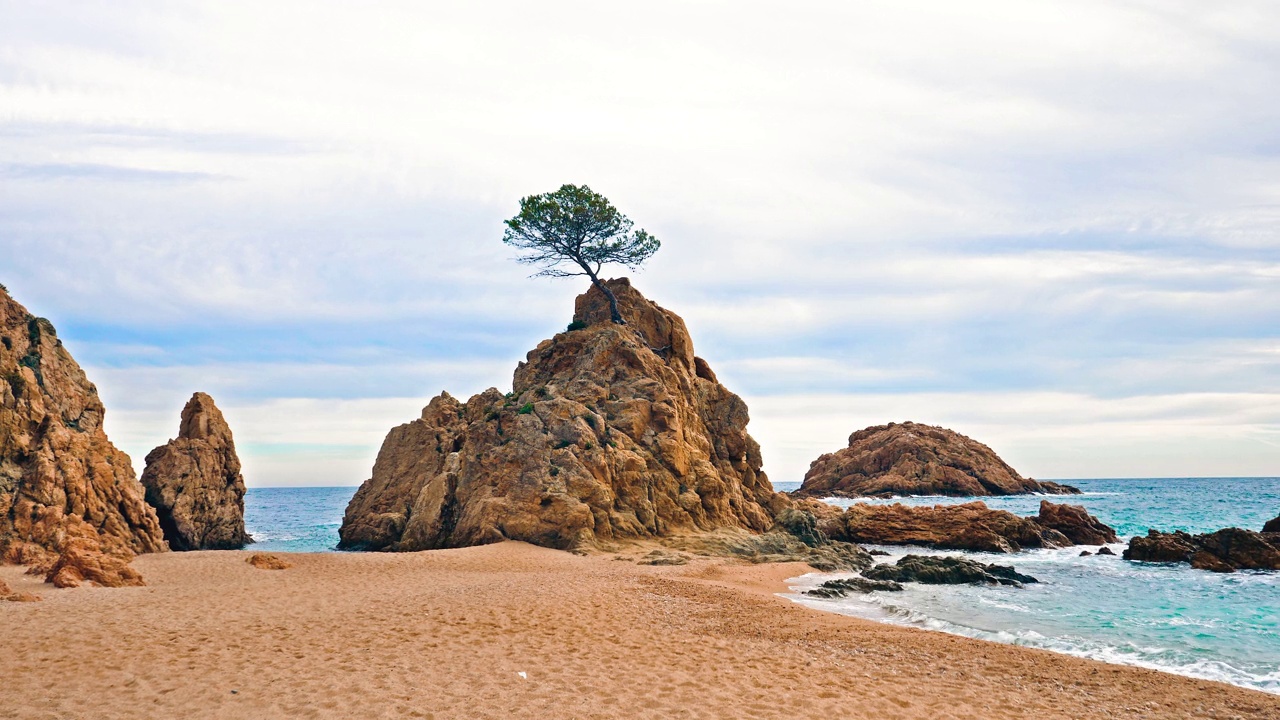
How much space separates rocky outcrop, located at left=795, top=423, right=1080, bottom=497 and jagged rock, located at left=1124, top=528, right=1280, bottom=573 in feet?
153

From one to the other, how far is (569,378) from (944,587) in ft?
64.1

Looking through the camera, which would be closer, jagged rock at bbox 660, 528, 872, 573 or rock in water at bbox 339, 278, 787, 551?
jagged rock at bbox 660, 528, 872, 573

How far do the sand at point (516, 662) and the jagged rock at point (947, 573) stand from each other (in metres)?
9.13

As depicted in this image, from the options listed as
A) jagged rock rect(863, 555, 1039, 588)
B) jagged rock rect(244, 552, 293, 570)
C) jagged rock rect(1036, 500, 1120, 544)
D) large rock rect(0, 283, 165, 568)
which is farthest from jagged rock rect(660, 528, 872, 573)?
large rock rect(0, 283, 165, 568)

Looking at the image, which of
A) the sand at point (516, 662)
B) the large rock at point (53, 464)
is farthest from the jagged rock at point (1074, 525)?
the large rock at point (53, 464)

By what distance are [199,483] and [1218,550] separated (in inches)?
1811

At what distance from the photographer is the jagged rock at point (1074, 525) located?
40.6m

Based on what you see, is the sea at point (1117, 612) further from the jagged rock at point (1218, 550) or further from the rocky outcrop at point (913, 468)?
the rocky outcrop at point (913, 468)

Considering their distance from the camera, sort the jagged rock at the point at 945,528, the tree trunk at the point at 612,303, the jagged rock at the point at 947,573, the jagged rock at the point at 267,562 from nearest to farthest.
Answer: the jagged rock at the point at 267,562
the jagged rock at the point at 947,573
the jagged rock at the point at 945,528
the tree trunk at the point at 612,303

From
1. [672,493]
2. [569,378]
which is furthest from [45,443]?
[672,493]

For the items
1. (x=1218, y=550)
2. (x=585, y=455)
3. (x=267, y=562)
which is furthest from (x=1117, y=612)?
(x=267, y=562)

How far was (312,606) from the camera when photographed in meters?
16.5

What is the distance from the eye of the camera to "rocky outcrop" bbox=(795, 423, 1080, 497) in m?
80.8

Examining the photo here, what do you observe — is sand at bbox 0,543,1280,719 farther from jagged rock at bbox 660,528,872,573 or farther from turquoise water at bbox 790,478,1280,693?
jagged rock at bbox 660,528,872,573
